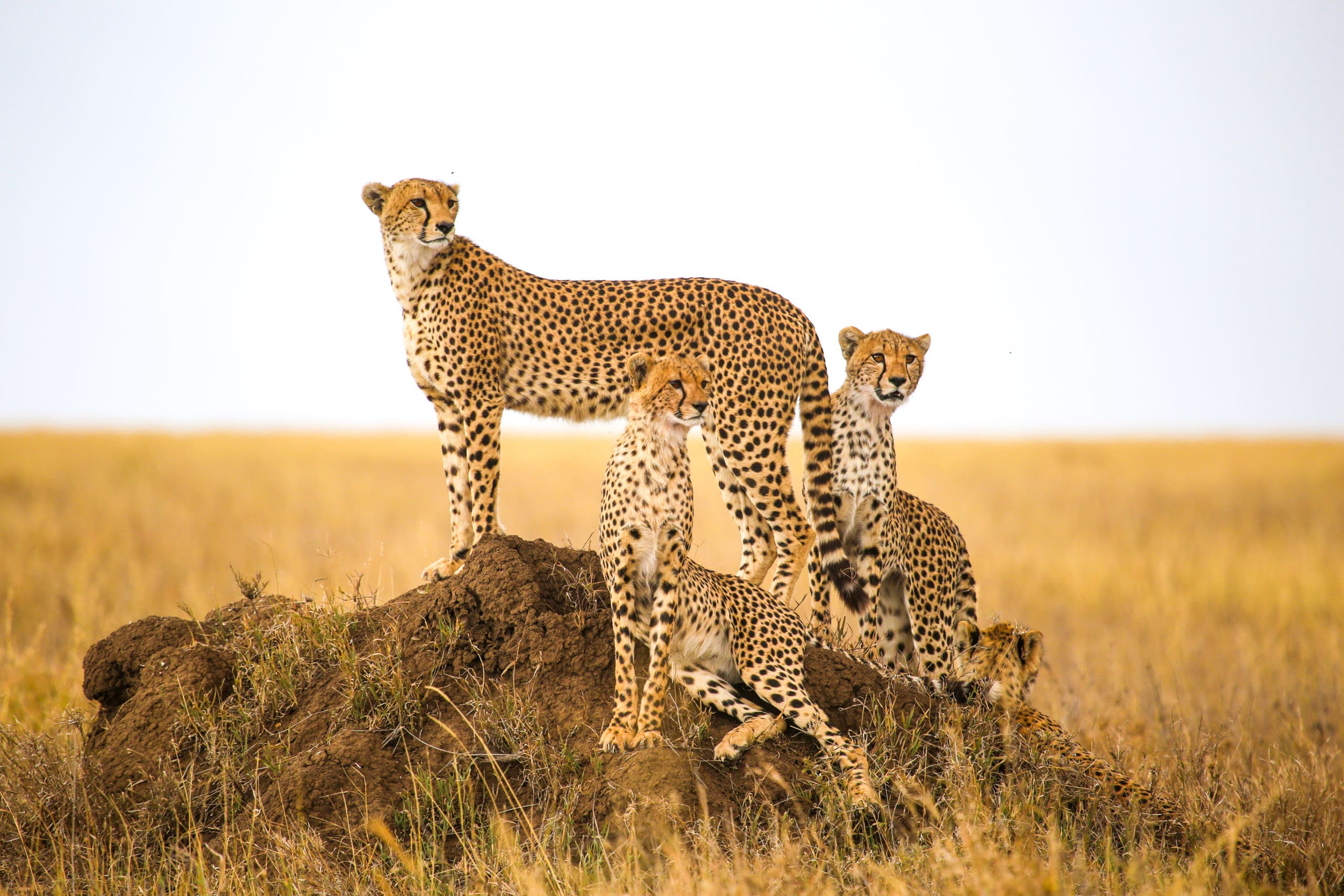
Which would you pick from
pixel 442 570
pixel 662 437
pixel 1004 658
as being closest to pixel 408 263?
pixel 442 570

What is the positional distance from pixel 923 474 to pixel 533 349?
15056mm

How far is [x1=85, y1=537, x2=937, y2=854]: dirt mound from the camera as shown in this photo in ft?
12.9

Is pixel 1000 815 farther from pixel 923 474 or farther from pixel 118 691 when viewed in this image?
pixel 923 474

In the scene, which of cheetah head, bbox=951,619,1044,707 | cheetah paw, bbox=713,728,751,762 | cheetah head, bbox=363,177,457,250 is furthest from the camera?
cheetah head, bbox=363,177,457,250

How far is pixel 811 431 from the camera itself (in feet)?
18.6

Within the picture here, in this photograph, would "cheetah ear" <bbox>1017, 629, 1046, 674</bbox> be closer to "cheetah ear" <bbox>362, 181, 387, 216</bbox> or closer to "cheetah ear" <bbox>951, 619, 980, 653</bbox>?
"cheetah ear" <bbox>951, 619, 980, 653</bbox>

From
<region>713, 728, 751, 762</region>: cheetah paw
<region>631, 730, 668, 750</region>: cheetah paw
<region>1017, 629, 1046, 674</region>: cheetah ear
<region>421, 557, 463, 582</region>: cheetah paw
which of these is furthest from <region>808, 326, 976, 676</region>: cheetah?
<region>421, 557, 463, 582</region>: cheetah paw

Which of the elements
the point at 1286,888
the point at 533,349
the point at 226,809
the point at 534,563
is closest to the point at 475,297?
the point at 533,349

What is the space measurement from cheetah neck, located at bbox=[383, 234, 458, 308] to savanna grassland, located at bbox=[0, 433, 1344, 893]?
53.3 inches

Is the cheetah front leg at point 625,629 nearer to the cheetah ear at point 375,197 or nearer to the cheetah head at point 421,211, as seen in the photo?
the cheetah head at point 421,211

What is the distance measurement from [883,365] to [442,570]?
2.25m

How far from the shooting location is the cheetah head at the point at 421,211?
536 cm

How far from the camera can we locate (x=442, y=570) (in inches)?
202

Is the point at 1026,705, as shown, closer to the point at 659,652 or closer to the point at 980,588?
the point at 659,652
